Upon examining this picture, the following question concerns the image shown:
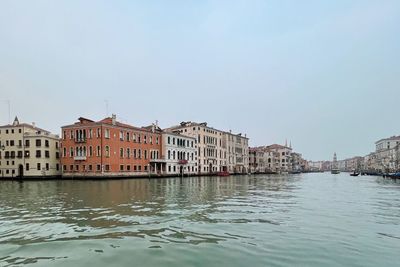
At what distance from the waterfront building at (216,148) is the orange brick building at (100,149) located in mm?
22912

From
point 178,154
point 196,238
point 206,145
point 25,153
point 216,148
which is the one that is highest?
point 206,145

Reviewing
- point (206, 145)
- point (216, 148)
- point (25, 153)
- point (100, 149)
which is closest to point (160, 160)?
point (100, 149)

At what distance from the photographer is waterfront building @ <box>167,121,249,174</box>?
81.9m

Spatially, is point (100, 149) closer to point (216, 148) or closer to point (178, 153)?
point (178, 153)

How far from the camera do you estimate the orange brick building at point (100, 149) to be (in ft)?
173

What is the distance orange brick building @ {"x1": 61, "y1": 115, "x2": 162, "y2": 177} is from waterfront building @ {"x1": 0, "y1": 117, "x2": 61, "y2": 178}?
4164mm

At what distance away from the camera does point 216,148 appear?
89000 millimetres

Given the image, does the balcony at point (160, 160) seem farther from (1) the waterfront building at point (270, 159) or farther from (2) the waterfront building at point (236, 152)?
(1) the waterfront building at point (270, 159)

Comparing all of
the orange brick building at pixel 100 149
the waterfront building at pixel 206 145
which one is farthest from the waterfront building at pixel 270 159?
the orange brick building at pixel 100 149

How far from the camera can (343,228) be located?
1111cm

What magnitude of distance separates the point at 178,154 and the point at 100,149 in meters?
22.8

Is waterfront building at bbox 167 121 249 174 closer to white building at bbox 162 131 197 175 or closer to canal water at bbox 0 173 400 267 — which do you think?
white building at bbox 162 131 197 175

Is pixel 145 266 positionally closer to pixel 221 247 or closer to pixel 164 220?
pixel 221 247

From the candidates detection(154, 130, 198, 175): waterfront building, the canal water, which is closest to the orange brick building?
detection(154, 130, 198, 175): waterfront building
